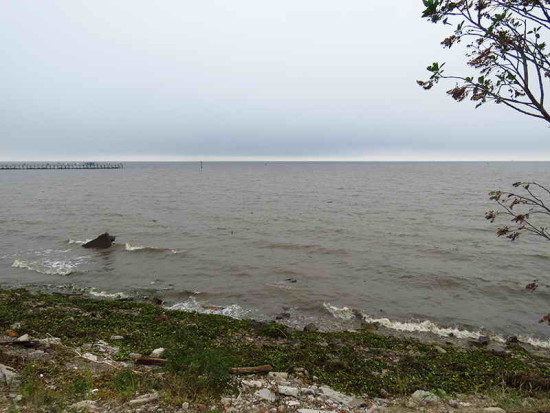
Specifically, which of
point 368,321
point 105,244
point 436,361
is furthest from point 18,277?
point 436,361

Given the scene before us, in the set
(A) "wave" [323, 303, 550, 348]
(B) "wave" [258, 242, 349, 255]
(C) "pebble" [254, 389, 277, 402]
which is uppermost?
(C) "pebble" [254, 389, 277, 402]

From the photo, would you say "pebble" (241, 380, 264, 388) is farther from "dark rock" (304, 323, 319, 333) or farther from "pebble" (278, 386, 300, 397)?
"dark rock" (304, 323, 319, 333)

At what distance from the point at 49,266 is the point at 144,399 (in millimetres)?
16389

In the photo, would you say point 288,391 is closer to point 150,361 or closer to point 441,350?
point 150,361

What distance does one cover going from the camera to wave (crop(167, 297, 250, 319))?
12461mm

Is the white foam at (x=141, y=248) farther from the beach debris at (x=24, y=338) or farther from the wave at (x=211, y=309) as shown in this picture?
the beach debris at (x=24, y=338)

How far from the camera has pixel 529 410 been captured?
215 inches

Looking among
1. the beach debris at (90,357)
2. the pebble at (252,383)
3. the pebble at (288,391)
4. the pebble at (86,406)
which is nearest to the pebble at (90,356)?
the beach debris at (90,357)

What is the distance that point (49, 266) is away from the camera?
18.0 meters

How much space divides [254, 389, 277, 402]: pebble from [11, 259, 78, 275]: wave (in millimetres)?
15108

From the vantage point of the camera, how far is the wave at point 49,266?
675 inches

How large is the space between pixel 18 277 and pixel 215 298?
10.7 metres

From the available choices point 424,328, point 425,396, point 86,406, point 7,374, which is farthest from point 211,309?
point 425,396

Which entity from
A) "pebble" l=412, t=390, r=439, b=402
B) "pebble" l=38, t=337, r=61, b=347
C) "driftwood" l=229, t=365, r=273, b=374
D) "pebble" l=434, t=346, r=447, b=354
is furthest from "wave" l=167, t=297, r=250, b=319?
"pebble" l=412, t=390, r=439, b=402
